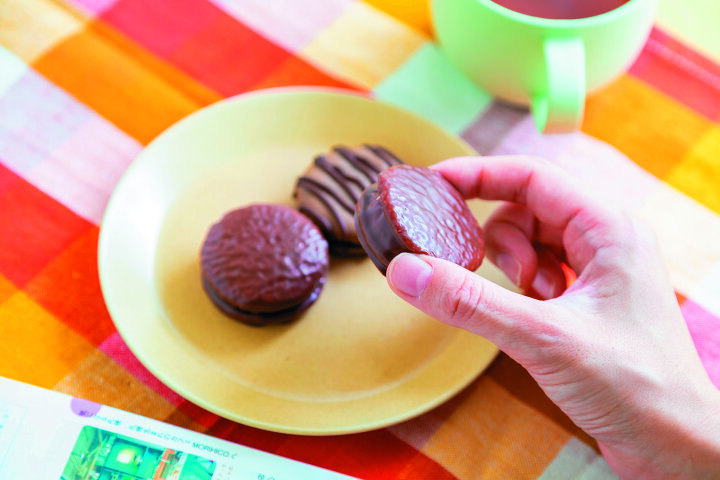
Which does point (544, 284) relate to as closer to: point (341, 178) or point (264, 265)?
point (341, 178)

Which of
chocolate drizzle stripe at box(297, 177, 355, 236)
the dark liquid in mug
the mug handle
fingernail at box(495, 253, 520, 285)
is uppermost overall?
the dark liquid in mug

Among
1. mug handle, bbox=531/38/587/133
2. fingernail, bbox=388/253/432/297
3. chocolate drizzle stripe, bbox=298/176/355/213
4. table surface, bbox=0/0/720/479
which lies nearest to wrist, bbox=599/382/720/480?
table surface, bbox=0/0/720/479

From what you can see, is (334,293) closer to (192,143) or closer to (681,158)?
(192,143)

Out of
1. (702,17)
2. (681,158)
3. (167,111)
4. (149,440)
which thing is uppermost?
(702,17)

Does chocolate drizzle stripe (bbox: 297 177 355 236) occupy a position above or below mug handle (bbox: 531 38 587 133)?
below

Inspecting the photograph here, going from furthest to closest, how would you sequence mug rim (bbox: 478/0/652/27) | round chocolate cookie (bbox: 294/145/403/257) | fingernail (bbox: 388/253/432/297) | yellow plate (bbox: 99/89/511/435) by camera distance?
1. round chocolate cookie (bbox: 294/145/403/257)
2. mug rim (bbox: 478/0/652/27)
3. yellow plate (bbox: 99/89/511/435)
4. fingernail (bbox: 388/253/432/297)

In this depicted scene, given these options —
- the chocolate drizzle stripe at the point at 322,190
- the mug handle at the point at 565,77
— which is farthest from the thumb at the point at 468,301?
the mug handle at the point at 565,77

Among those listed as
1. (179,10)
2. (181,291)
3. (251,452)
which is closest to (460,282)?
(251,452)

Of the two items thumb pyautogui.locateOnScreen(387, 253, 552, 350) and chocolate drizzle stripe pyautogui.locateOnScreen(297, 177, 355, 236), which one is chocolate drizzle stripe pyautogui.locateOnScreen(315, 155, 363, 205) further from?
thumb pyautogui.locateOnScreen(387, 253, 552, 350)
